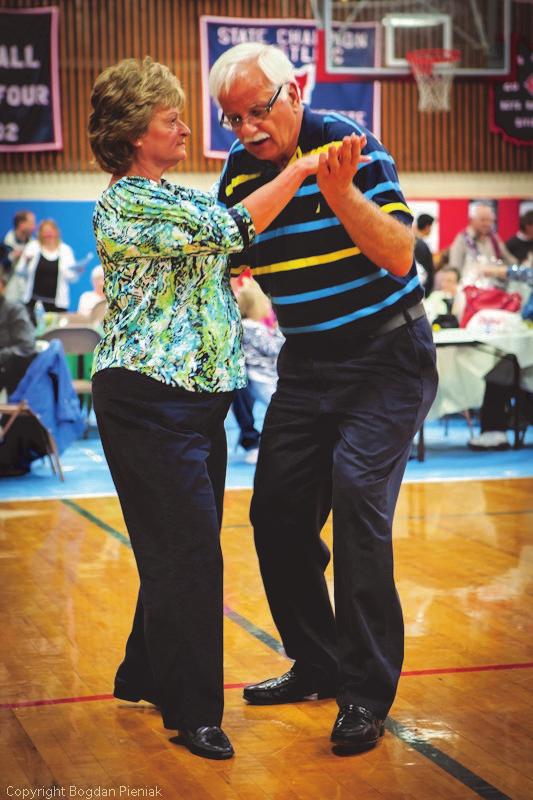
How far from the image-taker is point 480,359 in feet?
25.9

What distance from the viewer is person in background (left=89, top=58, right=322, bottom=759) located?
8.13 ft

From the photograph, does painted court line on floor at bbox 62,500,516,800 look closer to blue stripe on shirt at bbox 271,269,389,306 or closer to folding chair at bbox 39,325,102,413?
blue stripe on shirt at bbox 271,269,389,306

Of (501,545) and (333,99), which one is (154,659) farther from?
(333,99)

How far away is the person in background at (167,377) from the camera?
2.48m

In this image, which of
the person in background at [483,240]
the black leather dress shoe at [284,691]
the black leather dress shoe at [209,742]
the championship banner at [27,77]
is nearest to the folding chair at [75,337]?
the person in background at [483,240]

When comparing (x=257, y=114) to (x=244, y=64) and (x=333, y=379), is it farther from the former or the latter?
(x=333, y=379)

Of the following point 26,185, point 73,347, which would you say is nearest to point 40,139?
point 26,185

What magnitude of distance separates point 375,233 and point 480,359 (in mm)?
5529

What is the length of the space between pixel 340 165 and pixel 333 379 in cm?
51

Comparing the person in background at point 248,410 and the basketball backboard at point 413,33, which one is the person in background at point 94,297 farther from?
the basketball backboard at point 413,33

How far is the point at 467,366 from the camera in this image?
789 centimetres

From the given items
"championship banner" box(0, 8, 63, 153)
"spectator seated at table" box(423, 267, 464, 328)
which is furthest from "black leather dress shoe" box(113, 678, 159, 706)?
"championship banner" box(0, 8, 63, 153)

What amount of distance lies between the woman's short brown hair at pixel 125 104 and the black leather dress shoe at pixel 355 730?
1.25 metres

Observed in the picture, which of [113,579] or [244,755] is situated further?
[113,579]
